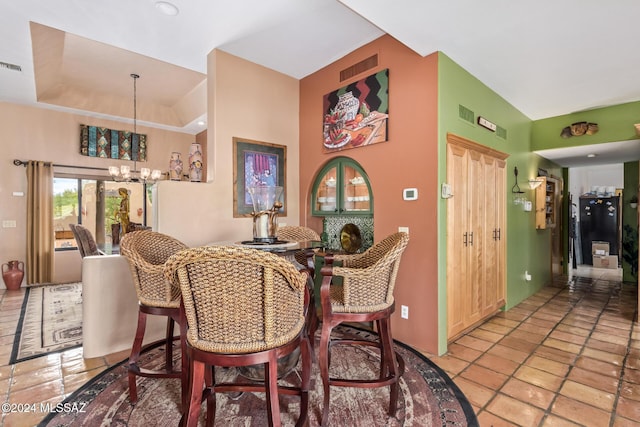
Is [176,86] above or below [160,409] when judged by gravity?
above

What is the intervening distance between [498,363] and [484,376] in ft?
1.05

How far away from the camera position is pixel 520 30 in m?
2.56

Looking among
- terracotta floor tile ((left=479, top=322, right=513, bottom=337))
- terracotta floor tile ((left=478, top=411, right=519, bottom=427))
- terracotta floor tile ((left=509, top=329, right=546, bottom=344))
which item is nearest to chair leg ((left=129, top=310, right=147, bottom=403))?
terracotta floor tile ((left=478, top=411, right=519, bottom=427))

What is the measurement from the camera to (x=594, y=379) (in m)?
2.42

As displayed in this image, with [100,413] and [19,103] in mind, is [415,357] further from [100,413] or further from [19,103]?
[19,103]

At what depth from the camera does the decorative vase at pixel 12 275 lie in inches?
197

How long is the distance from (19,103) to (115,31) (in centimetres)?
376

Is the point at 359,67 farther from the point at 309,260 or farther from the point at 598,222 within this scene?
the point at 598,222

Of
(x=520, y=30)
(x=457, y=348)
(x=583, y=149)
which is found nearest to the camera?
(x=520, y=30)

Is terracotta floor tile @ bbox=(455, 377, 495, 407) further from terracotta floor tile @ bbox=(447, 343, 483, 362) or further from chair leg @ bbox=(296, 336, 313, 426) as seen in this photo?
chair leg @ bbox=(296, 336, 313, 426)

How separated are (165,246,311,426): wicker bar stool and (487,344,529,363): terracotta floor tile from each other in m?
2.35

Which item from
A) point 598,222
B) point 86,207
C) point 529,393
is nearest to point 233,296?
point 529,393

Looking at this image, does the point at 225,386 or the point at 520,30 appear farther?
the point at 520,30

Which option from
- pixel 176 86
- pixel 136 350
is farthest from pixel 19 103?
pixel 136 350
